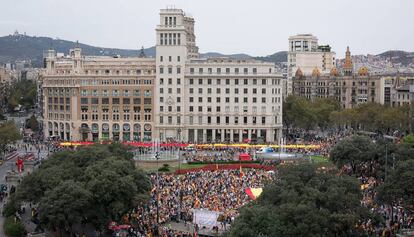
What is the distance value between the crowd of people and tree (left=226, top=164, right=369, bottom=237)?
21.4ft

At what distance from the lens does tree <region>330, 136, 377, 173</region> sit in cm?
6800

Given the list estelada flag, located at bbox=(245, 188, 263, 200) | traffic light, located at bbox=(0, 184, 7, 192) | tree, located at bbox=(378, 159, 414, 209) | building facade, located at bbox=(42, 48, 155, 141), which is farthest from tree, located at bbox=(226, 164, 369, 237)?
building facade, located at bbox=(42, 48, 155, 141)

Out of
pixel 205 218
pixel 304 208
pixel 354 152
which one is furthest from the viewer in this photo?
pixel 354 152

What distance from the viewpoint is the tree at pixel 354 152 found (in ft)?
223

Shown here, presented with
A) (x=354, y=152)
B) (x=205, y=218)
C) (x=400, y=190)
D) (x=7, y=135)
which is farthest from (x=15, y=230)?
(x=7, y=135)

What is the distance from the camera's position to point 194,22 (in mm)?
156000

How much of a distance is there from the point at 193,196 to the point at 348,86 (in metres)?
102

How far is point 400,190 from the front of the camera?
47.7 metres

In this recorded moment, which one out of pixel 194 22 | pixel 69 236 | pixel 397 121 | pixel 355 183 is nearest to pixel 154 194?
pixel 69 236

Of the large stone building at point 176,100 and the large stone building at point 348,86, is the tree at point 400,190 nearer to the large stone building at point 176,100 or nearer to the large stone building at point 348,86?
the large stone building at point 176,100

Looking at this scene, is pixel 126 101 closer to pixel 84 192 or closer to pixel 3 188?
pixel 3 188

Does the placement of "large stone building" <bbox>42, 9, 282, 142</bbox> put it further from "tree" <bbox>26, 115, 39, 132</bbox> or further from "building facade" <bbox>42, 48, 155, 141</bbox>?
"tree" <bbox>26, 115, 39, 132</bbox>

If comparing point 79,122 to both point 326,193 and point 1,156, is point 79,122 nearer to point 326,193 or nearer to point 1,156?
point 1,156

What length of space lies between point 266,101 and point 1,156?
46.4m
